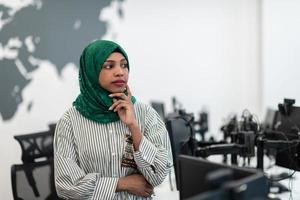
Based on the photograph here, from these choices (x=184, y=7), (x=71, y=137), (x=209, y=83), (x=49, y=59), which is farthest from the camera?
(x=209, y=83)

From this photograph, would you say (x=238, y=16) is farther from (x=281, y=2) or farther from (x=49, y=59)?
(x=49, y=59)

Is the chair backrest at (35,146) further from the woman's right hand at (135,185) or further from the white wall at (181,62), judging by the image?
the woman's right hand at (135,185)

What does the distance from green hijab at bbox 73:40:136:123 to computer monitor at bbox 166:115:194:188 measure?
0.40 metres

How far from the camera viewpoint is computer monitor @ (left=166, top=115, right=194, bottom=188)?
1.77m

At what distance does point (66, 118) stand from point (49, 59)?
6.67 feet

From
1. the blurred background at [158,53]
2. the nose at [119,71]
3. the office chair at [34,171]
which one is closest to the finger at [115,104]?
the nose at [119,71]

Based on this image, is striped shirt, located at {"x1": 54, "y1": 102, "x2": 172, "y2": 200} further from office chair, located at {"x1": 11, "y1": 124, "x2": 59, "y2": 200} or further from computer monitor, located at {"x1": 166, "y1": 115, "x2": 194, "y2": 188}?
office chair, located at {"x1": 11, "y1": 124, "x2": 59, "y2": 200}

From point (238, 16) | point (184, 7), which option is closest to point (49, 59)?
point (184, 7)

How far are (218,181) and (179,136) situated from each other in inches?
36.9

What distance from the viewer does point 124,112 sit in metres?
1.43

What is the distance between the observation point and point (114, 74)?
1.41 meters

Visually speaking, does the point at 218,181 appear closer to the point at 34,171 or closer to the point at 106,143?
the point at 106,143

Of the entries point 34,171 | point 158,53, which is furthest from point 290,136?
point 158,53

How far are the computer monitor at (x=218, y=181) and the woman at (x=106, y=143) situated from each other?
325mm
